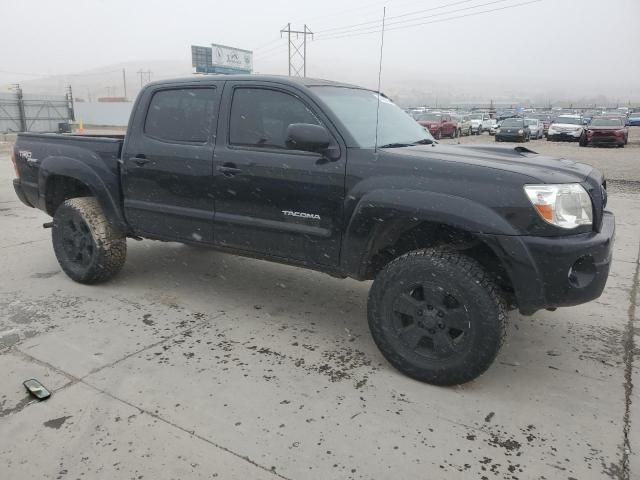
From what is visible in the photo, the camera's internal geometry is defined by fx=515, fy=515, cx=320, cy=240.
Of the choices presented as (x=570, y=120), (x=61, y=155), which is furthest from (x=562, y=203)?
(x=570, y=120)

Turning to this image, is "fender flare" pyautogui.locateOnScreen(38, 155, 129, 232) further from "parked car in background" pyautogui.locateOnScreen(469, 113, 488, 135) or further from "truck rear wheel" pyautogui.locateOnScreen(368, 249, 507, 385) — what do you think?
"parked car in background" pyautogui.locateOnScreen(469, 113, 488, 135)

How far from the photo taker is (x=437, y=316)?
3.01m

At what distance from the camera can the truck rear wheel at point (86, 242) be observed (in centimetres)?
446

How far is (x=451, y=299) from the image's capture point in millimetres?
2992

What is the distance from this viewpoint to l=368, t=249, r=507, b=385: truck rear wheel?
287 cm

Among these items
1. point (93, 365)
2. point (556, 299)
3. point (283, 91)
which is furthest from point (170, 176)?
point (556, 299)

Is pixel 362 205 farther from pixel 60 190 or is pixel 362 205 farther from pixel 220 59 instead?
pixel 220 59

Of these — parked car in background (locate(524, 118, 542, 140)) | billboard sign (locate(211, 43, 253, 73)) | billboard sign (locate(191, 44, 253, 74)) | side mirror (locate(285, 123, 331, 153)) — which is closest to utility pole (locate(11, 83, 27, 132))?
parked car in background (locate(524, 118, 542, 140))

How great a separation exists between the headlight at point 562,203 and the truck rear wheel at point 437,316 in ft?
1.59

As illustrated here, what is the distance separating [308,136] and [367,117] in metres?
0.75

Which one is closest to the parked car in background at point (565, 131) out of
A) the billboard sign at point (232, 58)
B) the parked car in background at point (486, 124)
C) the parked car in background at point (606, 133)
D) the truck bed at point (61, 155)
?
the parked car in background at point (606, 133)

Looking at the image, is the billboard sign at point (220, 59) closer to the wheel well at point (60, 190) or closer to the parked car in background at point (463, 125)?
Answer: the parked car in background at point (463, 125)

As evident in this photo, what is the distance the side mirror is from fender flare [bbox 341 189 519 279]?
438 mm

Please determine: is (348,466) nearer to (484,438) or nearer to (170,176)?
(484,438)
